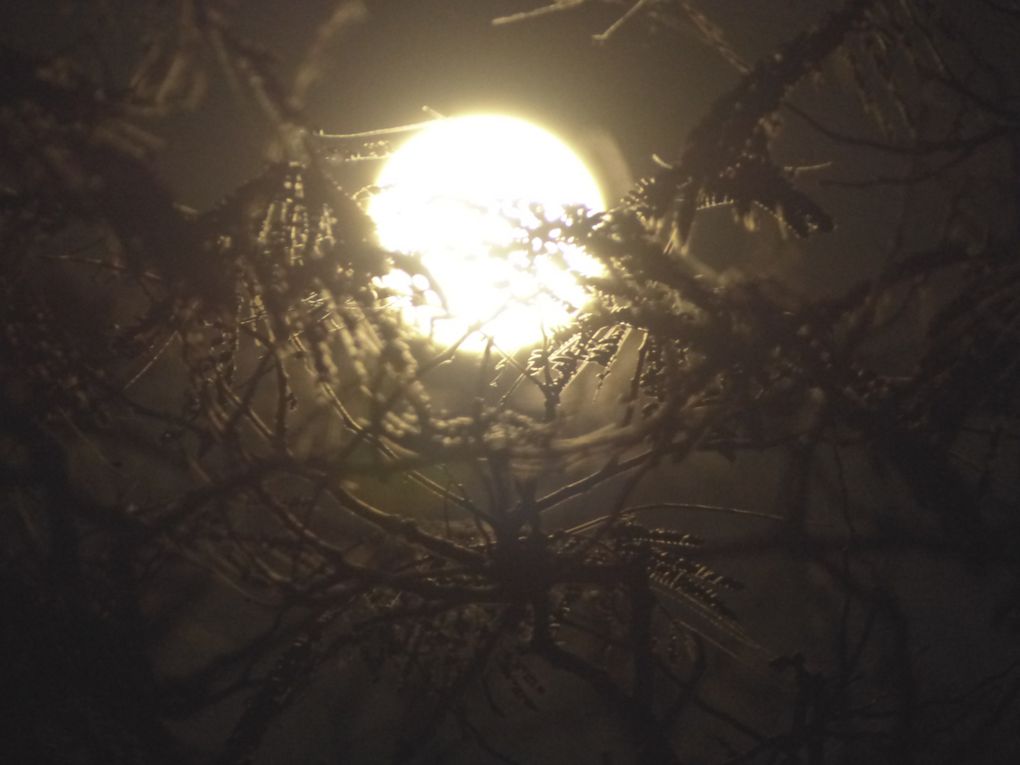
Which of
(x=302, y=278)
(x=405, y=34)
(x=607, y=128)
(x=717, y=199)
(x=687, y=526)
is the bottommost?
(x=302, y=278)

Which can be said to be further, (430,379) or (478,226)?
(430,379)

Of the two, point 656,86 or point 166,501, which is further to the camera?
point 656,86

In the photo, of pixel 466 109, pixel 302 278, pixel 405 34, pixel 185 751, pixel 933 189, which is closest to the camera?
pixel 302 278

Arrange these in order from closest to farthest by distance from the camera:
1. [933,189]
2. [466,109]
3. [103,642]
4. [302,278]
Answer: [302,278] → [103,642] → [466,109] → [933,189]

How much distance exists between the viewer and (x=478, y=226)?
1688mm

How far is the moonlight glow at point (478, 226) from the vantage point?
→ 1669 millimetres

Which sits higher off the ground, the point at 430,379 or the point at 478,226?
the point at 430,379

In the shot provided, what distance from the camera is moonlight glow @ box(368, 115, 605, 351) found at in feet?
5.48

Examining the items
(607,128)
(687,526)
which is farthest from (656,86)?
(687,526)

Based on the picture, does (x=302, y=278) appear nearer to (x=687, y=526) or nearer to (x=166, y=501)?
(x=166, y=501)

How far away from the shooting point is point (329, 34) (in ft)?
5.16

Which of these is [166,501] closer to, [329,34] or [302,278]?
[302,278]

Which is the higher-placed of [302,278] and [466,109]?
[466,109]

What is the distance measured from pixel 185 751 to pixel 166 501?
2.46ft
